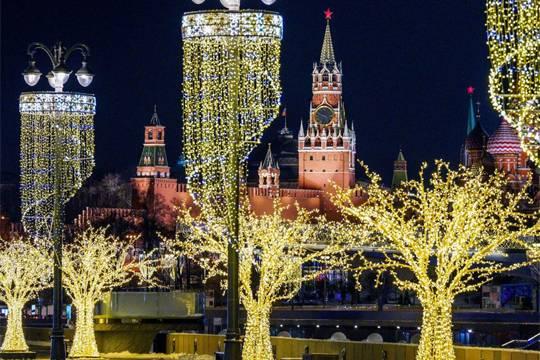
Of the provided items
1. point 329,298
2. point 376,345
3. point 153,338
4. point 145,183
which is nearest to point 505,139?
point 329,298

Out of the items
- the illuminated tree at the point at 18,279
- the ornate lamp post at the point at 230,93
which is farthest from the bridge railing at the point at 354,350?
the ornate lamp post at the point at 230,93

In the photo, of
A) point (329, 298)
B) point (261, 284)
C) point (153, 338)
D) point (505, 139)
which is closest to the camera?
point (261, 284)

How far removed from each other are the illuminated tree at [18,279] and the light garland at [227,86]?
16.1m

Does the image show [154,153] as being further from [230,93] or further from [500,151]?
[230,93]

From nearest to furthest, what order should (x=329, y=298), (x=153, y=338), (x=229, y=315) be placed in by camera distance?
(x=229, y=315) → (x=153, y=338) → (x=329, y=298)

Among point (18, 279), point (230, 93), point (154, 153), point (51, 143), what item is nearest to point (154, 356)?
point (18, 279)

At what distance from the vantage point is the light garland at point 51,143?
36.3 metres

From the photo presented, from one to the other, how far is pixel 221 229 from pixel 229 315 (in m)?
5.35

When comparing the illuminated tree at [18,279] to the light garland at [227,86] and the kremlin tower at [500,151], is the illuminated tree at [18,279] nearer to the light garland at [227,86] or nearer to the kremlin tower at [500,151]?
the light garland at [227,86]

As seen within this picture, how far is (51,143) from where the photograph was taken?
38750 millimetres

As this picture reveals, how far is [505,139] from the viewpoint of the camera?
532 feet

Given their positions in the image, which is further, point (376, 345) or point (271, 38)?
point (376, 345)

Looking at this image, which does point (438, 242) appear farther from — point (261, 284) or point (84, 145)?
point (84, 145)

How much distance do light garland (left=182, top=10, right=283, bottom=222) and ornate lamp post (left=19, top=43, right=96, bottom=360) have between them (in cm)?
539
